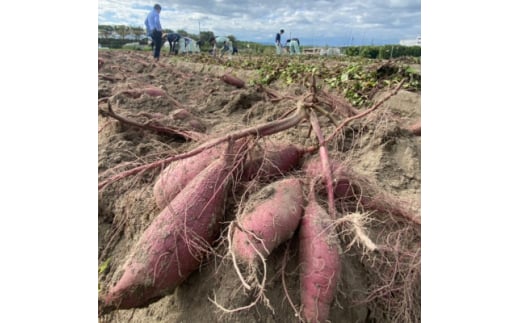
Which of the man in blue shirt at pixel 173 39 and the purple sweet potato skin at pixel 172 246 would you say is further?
the man in blue shirt at pixel 173 39

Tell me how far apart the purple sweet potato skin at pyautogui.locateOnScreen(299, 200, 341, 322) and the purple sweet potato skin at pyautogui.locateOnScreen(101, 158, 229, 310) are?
0.28 meters

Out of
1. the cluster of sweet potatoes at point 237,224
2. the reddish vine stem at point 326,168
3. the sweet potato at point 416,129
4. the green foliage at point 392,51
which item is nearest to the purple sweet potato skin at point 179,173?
the cluster of sweet potatoes at point 237,224

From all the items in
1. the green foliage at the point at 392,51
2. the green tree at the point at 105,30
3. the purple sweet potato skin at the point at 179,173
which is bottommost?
the purple sweet potato skin at the point at 179,173

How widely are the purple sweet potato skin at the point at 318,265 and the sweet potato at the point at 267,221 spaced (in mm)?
51

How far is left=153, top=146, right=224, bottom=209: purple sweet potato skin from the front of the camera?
114 centimetres

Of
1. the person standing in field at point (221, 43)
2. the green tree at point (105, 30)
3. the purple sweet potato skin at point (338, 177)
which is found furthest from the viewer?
the person standing in field at point (221, 43)

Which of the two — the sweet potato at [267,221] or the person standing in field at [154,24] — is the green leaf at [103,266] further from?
the person standing in field at [154,24]

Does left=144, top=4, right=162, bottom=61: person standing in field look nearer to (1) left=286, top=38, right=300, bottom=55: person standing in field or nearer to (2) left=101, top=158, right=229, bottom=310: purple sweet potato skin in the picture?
(1) left=286, top=38, right=300, bottom=55: person standing in field

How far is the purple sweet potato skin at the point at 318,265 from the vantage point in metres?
0.86

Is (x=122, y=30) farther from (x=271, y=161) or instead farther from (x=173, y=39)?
(x=271, y=161)

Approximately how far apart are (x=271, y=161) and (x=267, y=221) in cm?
32

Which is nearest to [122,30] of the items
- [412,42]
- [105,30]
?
[105,30]

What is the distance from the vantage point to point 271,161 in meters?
1.22
